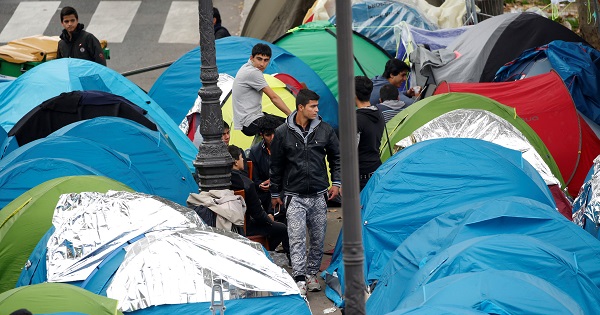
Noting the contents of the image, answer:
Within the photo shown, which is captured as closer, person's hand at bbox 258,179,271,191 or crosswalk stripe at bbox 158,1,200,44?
person's hand at bbox 258,179,271,191

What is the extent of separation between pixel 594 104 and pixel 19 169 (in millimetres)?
6979

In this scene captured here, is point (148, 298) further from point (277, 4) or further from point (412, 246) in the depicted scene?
point (277, 4)

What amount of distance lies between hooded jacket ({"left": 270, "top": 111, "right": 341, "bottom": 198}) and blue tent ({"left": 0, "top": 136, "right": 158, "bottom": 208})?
1623 millimetres

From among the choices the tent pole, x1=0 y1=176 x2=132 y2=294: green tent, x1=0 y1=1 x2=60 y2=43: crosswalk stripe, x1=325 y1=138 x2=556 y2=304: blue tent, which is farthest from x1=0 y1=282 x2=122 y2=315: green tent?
x1=0 y1=1 x2=60 y2=43: crosswalk stripe

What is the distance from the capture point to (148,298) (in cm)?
745

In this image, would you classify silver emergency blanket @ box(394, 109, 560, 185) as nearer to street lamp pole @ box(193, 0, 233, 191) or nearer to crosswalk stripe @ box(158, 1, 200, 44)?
street lamp pole @ box(193, 0, 233, 191)

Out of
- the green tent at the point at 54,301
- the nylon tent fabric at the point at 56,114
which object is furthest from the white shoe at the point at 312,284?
the green tent at the point at 54,301

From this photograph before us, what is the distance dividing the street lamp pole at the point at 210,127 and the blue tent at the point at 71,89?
3.19 meters

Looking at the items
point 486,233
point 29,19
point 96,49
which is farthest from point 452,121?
point 29,19

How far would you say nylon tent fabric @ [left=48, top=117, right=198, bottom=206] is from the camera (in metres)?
11.5

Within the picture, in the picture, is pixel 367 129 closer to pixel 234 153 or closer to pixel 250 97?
pixel 234 153

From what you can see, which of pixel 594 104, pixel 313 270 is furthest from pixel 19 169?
pixel 594 104

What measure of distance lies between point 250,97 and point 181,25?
11.4 metres

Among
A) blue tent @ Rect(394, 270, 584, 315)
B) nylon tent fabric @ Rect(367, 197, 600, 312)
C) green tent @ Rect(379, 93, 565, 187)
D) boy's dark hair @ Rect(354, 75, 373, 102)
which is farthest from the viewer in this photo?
green tent @ Rect(379, 93, 565, 187)
